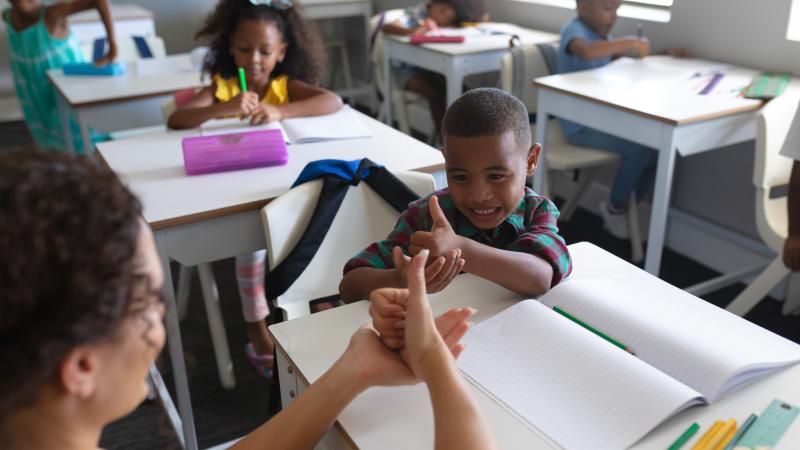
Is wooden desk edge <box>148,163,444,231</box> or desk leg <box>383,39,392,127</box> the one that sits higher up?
wooden desk edge <box>148,163,444,231</box>

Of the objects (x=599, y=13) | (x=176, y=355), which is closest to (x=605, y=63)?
(x=599, y=13)

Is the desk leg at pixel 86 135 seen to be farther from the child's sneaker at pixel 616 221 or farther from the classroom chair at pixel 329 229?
the child's sneaker at pixel 616 221

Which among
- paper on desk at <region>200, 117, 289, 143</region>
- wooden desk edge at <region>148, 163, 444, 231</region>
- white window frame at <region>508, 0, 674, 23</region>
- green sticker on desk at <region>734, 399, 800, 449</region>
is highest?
white window frame at <region>508, 0, 674, 23</region>

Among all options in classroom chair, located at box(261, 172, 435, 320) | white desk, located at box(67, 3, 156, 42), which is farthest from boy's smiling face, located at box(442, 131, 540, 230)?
white desk, located at box(67, 3, 156, 42)

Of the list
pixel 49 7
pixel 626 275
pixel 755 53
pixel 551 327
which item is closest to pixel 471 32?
pixel 755 53

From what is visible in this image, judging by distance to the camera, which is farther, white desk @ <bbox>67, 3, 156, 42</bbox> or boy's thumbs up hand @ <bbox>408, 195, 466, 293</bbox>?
white desk @ <bbox>67, 3, 156, 42</bbox>

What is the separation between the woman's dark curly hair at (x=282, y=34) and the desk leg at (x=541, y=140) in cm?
83

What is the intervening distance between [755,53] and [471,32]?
145 cm

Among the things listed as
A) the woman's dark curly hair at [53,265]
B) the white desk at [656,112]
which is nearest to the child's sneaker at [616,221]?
the white desk at [656,112]

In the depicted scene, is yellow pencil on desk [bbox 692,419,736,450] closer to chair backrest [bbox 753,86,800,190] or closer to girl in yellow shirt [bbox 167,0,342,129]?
chair backrest [bbox 753,86,800,190]

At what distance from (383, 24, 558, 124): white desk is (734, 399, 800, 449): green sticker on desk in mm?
2416

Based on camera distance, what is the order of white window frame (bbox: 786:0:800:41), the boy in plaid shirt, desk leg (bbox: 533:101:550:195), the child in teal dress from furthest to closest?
the child in teal dress < desk leg (bbox: 533:101:550:195) < white window frame (bbox: 786:0:800:41) < the boy in plaid shirt

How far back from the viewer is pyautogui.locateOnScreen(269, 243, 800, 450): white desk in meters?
0.81

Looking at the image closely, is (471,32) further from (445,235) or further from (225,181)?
(445,235)
